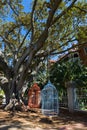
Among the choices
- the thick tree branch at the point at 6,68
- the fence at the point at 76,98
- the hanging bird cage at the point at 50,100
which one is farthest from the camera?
the thick tree branch at the point at 6,68

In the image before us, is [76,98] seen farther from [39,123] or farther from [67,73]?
[67,73]

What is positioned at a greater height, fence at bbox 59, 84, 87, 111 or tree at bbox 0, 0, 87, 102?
tree at bbox 0, 0, 87, 102

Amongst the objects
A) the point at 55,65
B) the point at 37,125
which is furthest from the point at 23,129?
the point at 55,65

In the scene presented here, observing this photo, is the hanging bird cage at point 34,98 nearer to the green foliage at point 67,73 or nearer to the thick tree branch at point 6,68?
the thick tree branch at point 6,68

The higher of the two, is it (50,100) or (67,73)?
(67,73)

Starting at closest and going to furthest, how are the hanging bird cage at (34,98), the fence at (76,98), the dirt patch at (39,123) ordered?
the dirt patch at (39,123) → the fence at (76,98) → the hanging bird cage at (34,98)

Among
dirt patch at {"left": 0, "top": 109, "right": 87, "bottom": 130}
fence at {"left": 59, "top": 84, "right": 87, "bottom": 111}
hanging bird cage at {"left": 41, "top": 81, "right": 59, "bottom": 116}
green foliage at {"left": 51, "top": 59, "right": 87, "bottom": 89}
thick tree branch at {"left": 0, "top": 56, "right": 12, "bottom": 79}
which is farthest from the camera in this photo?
green foliage at {"left": 51, "top": 59, "right": 87, "bottom": 89}

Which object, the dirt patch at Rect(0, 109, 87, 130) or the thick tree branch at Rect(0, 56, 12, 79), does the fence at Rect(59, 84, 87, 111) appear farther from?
the thick tree branch at Rect(0, 56, 12, 79)

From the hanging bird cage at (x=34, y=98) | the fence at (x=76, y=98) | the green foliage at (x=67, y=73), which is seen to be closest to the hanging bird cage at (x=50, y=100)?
the fence at (x=76, y=98)

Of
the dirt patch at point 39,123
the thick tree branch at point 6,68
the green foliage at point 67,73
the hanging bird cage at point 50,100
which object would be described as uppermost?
the green foliage at point 67,73

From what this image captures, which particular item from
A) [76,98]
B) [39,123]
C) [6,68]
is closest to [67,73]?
[76,98]

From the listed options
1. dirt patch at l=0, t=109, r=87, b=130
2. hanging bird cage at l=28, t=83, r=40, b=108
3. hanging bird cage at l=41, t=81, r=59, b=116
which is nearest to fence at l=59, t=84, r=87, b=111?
hanging bird cage at l=41, t=81, r=59, b=116

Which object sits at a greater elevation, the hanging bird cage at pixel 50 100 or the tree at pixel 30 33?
the tree at pixel 30 33

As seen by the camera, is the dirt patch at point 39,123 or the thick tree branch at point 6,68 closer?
the dirt patch at point 39,123
